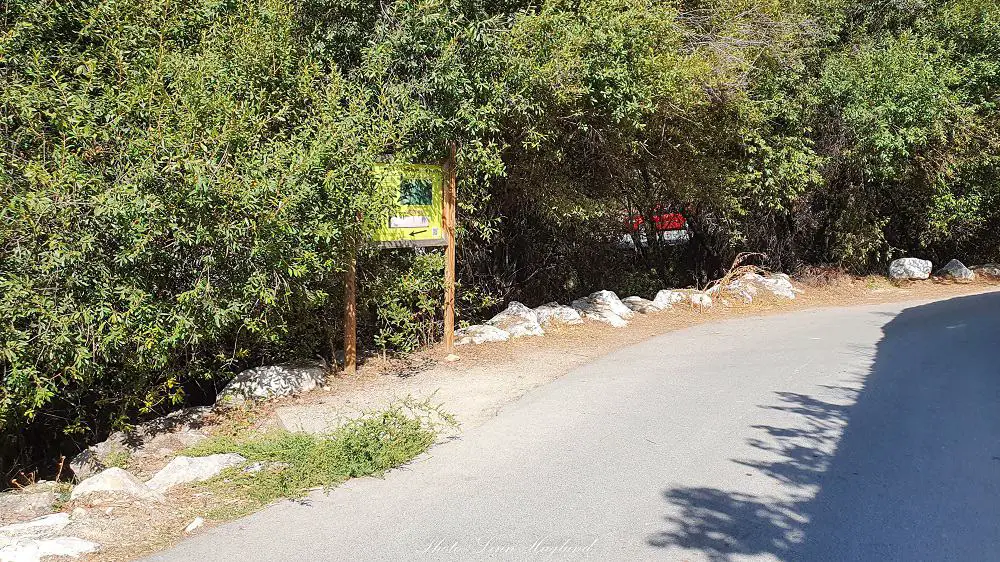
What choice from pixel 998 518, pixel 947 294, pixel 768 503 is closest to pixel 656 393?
pixel 768 503

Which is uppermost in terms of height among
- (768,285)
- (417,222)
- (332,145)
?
(332,145)

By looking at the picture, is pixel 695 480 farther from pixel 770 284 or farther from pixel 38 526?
pixel 770 284

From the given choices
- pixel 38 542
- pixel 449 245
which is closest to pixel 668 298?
pixel 449 245

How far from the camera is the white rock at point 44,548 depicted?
4145 mm

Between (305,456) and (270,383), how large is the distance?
2.23 meters

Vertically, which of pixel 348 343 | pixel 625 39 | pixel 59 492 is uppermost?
pixel 625 39

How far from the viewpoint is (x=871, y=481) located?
17.0 feet

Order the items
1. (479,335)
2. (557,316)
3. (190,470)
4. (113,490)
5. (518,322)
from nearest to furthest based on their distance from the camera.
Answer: (113,490) → (190,470) → (479,335) → (518,322) → (557,316)

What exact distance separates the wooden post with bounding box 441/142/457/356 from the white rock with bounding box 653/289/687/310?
4.93m

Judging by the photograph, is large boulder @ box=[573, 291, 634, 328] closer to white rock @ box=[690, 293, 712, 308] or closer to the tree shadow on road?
Result: white rock @ box=[690, 293, 712, 308]

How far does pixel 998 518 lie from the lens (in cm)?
459

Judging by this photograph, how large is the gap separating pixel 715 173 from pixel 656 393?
25.6 feet

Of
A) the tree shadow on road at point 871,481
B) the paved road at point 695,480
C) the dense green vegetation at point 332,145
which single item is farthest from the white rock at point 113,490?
the tree shadow on road at point 871,481

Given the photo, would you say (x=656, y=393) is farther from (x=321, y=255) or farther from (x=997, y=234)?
(x=997, y=234)
